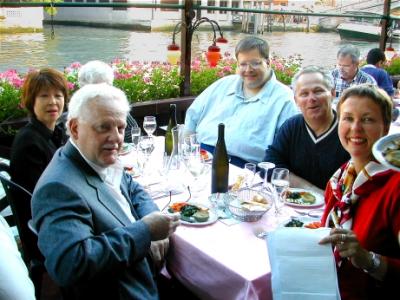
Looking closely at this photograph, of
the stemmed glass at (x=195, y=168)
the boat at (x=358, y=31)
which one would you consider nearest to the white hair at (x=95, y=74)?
the stemmed glass at (x=195, y=168)

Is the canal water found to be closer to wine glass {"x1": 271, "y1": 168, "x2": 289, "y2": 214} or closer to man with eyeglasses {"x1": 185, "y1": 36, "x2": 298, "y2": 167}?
man with eyeglasses {"x1": 185, "y1": 36, "x2": 298, "y2": 167}

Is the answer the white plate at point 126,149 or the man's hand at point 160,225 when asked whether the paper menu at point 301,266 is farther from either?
the white plate at point 126,149

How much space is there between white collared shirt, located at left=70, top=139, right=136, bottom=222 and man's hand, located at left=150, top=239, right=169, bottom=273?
142 millimetres

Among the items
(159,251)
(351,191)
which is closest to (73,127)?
(159,251)

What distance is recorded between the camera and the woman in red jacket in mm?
1406

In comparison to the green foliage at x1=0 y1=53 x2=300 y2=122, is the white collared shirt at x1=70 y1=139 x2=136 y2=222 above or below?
below

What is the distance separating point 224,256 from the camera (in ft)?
5.16

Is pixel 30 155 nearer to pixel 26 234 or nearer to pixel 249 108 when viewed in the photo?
pixel 26 234

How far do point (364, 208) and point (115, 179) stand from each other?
961mm

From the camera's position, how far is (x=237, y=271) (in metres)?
1.48

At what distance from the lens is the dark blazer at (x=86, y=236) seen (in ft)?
4.53

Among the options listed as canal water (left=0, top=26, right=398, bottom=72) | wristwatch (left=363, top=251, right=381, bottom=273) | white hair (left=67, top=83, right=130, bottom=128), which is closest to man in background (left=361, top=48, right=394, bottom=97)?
canal water (left=0, top=26, right=398, bottom=72)

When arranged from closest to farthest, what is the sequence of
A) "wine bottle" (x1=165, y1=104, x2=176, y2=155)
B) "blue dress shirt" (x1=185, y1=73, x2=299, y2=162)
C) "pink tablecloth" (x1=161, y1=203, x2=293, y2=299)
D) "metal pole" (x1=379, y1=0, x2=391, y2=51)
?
"pink tablecloth" (x1=161, y1=203, x2=293, y2=299) → "wine bottle" (x1=165, y1=104, x2=176, y2=155) → "blue dress shirt" (x1=185, y1=73, x2=299, y2=162) → "metal pole" (x1=379, y1=0, x2=391, y2=51)

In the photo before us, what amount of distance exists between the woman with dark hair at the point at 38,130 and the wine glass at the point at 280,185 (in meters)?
1.18
